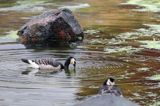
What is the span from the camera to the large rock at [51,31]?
79.1 ft

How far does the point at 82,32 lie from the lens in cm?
2500

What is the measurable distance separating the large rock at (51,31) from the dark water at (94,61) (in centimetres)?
58

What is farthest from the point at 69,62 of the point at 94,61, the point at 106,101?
the point at 106,101

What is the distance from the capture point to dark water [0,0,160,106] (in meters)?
14.9

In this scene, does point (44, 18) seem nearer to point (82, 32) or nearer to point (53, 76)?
point (82, 32)

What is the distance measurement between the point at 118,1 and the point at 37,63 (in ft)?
74.5

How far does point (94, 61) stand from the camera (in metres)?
18.8

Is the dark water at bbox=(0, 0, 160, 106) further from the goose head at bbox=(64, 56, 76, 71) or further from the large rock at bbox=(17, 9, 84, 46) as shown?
the large rock at bbox=(17, 9, 84, 46)

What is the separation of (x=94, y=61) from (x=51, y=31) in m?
5.92

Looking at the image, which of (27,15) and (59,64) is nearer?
(59,64)

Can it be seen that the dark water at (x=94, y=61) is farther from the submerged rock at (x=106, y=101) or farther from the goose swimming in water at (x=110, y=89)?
the submerged rock at (x=106, y=101)

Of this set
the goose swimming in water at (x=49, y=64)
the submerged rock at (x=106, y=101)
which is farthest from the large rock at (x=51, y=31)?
the submerged rock at (x=106, y=101)

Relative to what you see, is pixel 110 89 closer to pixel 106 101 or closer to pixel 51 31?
pixel 106 101

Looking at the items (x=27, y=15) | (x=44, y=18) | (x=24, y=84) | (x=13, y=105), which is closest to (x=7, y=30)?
(x=44, y=18)
